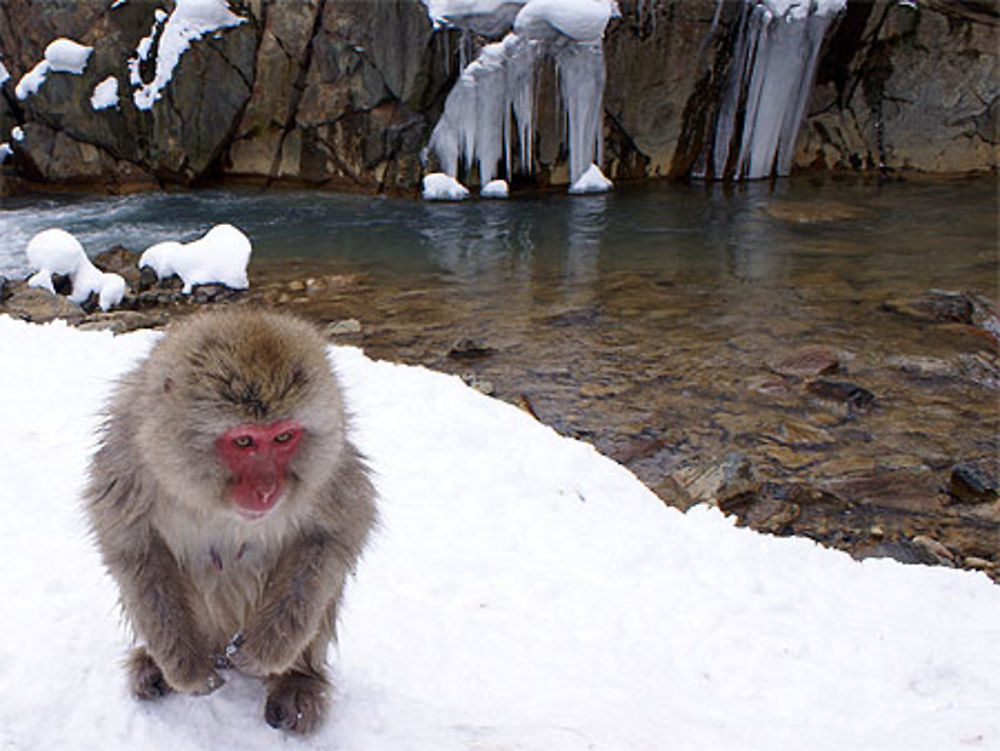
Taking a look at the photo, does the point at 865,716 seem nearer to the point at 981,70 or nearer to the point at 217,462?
the point at 217,462

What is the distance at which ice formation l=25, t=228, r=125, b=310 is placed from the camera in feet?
28.4

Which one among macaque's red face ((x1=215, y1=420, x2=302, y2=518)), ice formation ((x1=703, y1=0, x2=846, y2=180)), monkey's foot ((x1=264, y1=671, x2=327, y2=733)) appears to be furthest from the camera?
ice formation ((x1=703, y1=0, x2=846, y2=180))

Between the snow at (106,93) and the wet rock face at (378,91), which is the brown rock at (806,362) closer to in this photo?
the wet rock face at (378,91)

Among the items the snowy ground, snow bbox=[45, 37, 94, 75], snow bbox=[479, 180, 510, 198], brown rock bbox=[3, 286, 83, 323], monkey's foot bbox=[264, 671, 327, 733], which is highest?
snow bbox=[45, 37, 94, 75]

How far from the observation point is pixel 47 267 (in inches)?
357

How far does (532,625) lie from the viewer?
2.53m

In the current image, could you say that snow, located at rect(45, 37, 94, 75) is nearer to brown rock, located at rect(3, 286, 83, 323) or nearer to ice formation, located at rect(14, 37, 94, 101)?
ice formation, located at rect(14, 37, 94, 101)

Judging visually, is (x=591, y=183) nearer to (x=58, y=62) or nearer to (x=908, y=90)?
(x=908, y=90)

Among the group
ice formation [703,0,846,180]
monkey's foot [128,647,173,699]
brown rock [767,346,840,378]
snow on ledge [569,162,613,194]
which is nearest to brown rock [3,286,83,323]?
brown rock [767,346,840,378]

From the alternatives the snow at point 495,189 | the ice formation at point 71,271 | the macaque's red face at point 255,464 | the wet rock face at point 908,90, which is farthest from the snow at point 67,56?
the macaque's red face at point 255,464

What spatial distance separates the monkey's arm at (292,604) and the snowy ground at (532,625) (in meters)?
0.19

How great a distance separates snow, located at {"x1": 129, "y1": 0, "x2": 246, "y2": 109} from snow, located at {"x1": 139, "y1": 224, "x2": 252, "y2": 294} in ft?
22.7

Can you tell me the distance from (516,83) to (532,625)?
13.3 m

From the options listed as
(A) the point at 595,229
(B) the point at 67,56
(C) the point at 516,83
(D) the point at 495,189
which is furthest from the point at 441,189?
(B) the point at 67,56
